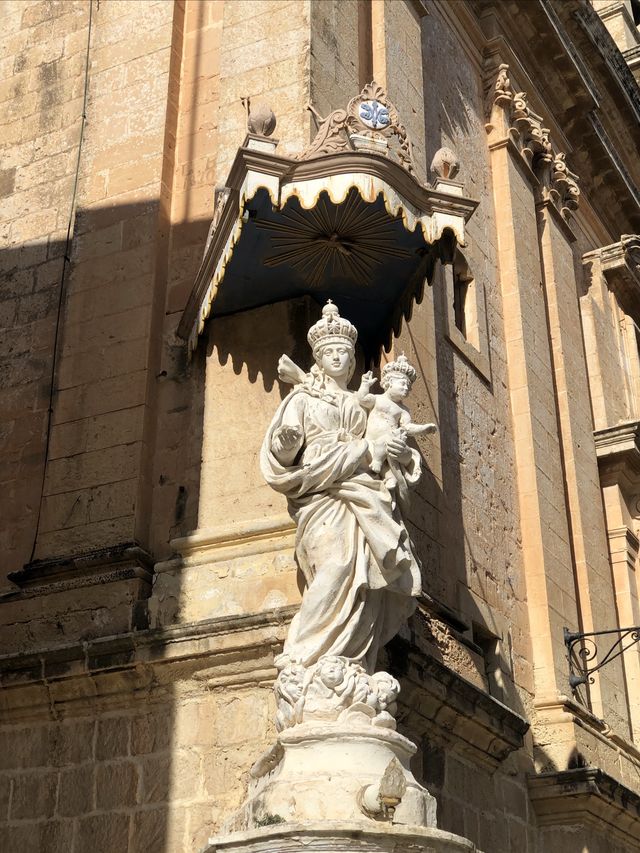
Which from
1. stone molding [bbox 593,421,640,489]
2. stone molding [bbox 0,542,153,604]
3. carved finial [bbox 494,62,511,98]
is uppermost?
carved finial [bbox 494,62,511,98]

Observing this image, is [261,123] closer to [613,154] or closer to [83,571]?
[83,571]

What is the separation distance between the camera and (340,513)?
723cm

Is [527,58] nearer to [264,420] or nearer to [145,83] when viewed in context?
[145,83]

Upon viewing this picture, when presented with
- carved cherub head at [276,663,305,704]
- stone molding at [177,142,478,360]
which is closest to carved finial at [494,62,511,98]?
stone molding at [177,142,478,360]

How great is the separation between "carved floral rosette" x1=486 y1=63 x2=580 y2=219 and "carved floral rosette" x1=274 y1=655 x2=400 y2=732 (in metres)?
9.09

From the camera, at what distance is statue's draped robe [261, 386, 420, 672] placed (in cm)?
700

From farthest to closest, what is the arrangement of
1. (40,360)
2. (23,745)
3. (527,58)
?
(527,58) < (40,360) < (23,745)

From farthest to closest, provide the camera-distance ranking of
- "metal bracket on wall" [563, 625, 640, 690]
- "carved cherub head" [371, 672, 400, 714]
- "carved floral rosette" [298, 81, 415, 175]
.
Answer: "metal bracket on wall" [563, 625, 640, 690] < "carved floral rosette" [298, 81, 415, 175] < "carved cherub head" [371, 672, 400, 714]

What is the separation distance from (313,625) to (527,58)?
1067 cm

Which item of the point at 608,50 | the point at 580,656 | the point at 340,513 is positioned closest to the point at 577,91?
the point at 608,50

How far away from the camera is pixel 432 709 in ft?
27.9

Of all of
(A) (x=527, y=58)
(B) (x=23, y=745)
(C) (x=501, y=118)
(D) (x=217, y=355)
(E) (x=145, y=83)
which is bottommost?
(B) (x=23, y=745)

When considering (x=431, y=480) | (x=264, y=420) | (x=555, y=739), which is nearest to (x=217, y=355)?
(x=264, y=420)

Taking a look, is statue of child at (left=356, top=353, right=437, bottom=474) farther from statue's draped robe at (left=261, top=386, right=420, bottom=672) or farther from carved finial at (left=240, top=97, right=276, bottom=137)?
carved finial at (left=240, top=97, right=276, bottom=137)
